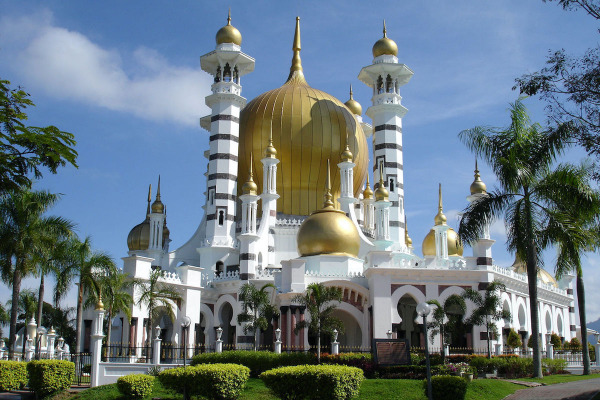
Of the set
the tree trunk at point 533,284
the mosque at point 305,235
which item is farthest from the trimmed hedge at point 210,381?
the mosque at point 305,235

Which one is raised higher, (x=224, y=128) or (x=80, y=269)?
(x=224, y=128)

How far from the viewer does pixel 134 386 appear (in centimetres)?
1992

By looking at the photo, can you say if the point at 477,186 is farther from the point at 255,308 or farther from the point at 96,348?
the point at 96,348

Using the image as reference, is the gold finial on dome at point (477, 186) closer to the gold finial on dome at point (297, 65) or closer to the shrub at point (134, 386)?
the gold finial on dome at point (297, 65)

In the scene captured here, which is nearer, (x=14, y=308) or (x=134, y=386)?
(x=134, y=386)

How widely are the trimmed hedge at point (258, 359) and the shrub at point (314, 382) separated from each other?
759 centimetres

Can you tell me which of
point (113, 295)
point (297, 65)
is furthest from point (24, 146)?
point (297, 65)

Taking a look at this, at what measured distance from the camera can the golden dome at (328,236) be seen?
120 feet

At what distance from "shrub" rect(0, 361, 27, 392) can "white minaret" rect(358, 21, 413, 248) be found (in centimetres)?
2663

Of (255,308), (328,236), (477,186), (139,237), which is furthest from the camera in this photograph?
(139,237)

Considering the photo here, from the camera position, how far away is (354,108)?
56906 millimetres

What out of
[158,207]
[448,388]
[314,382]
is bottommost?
[448,388]

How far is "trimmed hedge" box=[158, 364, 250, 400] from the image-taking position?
17719 millimetres

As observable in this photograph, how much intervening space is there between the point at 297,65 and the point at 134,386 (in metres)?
37.6
